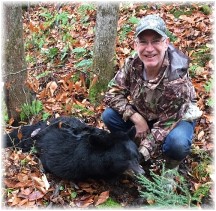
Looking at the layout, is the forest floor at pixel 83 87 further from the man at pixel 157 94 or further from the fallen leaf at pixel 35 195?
the man at pixel 157 94

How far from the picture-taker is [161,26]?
399cm

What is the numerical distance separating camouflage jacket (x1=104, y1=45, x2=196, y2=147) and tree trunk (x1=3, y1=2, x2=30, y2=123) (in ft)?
5.59

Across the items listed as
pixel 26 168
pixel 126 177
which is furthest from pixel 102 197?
pixel 26 168

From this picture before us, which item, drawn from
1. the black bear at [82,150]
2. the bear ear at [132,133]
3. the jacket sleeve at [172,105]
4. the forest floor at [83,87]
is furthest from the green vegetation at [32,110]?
the jacket sleeve at [172,105]

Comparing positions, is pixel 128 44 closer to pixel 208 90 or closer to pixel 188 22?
pixel 188 22

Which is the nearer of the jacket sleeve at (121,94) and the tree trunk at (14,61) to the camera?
the jacket sleeve at (121,94)

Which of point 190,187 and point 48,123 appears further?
point 48,123

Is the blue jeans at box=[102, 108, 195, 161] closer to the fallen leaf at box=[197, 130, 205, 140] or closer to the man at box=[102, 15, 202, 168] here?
the man at box=[102, 15, 202, 168]

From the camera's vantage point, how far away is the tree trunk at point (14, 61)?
5.25 meters

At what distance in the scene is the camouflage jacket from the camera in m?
4.12

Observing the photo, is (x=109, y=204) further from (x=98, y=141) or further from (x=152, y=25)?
(x=152, y=25)

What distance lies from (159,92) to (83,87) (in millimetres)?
2535

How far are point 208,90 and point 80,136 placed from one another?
2.54 m

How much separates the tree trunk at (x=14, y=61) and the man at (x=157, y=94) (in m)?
1.74
